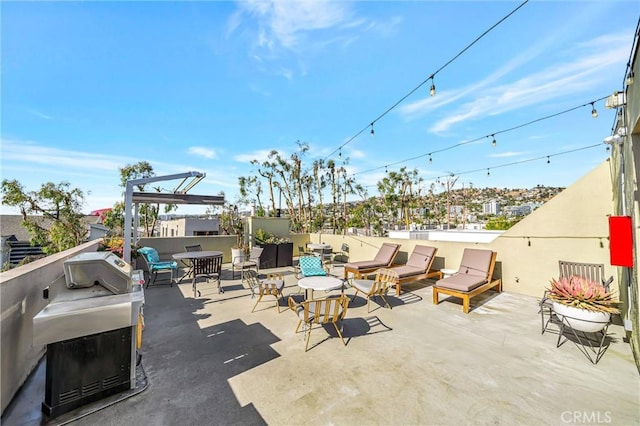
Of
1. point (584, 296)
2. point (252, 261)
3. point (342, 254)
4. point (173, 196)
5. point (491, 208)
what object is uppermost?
point (491, 208)

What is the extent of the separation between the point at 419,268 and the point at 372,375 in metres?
4.07

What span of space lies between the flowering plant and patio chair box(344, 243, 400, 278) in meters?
3.76

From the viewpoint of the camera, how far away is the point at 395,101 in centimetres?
547

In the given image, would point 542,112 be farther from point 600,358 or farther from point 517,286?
point 600,358

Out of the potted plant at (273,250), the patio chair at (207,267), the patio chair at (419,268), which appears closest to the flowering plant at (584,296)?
the patio chair at (419,268)

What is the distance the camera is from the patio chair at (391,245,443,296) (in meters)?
5.74

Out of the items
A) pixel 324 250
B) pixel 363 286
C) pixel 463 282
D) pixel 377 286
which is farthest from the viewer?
pixel 324 250

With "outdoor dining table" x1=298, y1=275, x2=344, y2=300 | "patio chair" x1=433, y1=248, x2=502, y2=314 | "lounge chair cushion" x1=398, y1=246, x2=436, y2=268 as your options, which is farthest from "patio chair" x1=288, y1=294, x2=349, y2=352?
"lounge chair cushion" x1=398, y1=246, x2=436, y2=268

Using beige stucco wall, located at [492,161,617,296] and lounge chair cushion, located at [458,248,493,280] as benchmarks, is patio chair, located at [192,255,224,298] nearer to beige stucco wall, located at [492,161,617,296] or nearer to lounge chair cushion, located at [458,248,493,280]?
lounge chair cushion, located at [458,248,493,280]

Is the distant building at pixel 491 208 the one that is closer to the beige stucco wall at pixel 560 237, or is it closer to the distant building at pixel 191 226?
the beige stucco wall at pixel 560 237

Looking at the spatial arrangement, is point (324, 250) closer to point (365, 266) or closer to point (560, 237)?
point (365, 266)

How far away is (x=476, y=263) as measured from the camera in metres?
5.63

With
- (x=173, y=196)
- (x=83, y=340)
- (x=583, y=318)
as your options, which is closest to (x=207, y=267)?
(x=173, y=196)

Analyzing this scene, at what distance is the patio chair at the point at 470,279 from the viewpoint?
15.1ft
